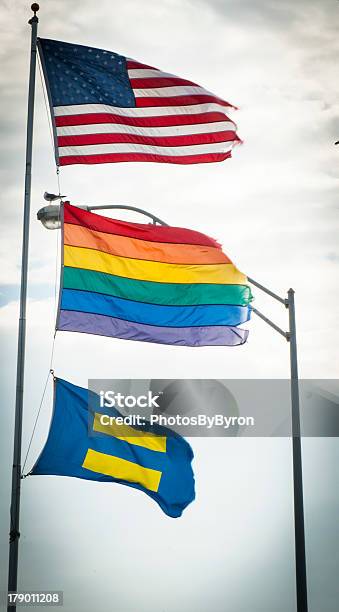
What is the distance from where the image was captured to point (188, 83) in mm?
14930

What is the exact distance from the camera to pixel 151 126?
1459 centimetres

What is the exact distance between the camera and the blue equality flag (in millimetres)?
13034

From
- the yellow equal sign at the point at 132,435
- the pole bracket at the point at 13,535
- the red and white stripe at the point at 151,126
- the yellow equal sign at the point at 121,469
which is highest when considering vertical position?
the red and white stripe at the point at 151,126

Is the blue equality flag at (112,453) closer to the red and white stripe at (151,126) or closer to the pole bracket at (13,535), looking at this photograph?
the pole bracket at (13,535)

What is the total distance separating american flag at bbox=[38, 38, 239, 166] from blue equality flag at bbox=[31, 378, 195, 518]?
3.73m

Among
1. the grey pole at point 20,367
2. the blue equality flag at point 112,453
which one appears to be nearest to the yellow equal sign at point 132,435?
the blue equality flag at point 112,453

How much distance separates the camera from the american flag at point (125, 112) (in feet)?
A: 46.3

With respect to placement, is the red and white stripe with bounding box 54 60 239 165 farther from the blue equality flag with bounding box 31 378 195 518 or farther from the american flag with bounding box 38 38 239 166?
the blue equality flag with bounding box 31 378 195 518

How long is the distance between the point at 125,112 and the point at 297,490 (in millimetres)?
6420

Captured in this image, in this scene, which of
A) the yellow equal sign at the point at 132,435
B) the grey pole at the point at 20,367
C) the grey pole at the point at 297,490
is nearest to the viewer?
the grey pole at the point at 20,367

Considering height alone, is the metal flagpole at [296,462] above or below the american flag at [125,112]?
below

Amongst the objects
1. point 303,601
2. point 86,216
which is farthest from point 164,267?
point 303,601

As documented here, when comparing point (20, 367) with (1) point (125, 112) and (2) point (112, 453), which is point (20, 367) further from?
(1) point (125, 112)

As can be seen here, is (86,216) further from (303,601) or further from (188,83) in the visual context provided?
(303,601)
